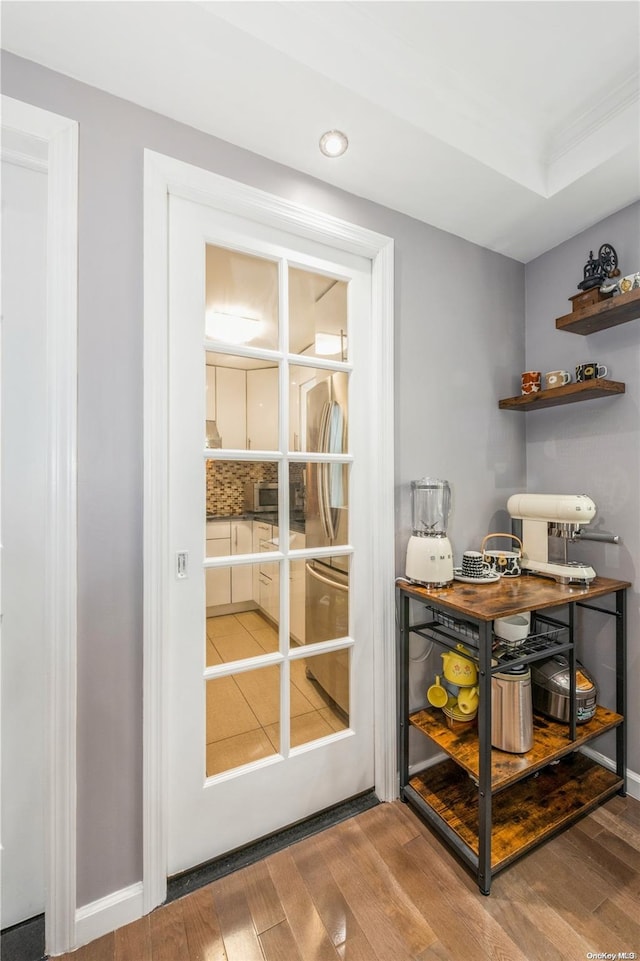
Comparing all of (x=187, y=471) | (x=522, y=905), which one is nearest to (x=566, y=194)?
(x=187, y=471)

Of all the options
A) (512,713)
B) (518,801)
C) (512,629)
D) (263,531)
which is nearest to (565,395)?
(512,629)

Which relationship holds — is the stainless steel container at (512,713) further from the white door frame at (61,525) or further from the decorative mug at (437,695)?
the white door frame at (61,525)

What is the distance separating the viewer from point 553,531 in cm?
168

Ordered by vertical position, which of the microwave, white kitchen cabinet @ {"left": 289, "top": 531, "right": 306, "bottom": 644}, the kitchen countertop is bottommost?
white kitchen cabinet @ {"left": 289, "top": 531, "right": 306, "bottom": 644}

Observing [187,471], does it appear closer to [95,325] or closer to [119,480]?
[119,480]

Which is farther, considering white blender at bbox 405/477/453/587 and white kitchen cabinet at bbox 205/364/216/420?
white blender at bbox 405/477/453/587

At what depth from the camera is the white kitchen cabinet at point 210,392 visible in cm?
135

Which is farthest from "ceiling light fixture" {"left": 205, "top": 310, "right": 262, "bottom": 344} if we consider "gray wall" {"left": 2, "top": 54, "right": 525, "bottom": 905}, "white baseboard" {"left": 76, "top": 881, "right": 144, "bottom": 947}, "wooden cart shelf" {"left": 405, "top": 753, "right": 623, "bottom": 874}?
"wooden cart shelf" {"left": 405, "top": 753, "right": 623, "bottom": 874}

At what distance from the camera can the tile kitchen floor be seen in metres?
1.36

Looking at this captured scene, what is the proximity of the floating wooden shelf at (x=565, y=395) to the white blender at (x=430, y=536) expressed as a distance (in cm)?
55

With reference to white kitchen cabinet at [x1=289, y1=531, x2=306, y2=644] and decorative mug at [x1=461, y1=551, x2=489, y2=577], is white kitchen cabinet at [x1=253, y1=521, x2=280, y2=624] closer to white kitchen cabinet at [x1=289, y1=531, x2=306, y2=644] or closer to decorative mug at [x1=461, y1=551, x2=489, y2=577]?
white kitchen cabinet at [x1=289, y1=531, x2=306, y2=644]

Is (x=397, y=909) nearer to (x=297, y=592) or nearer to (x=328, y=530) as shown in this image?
(x=297, y=592)

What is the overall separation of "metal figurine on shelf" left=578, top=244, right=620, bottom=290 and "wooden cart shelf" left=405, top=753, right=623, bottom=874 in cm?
204

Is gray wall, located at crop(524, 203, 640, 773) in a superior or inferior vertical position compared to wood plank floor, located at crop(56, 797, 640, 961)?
superior
